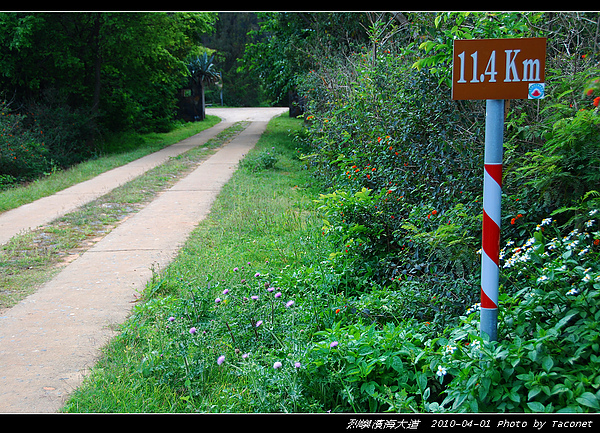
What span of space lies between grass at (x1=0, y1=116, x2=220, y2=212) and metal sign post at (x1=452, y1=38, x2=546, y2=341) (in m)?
8.36

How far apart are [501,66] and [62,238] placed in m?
5.93

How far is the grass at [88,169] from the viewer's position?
9.46 metres

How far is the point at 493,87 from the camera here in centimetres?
250

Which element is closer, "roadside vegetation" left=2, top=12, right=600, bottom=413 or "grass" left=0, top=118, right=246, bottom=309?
"roadside vegetation" left=2, top=12, right=600, bottom=413

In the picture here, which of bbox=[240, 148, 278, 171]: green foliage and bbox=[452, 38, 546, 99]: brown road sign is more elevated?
bbox=[452, 38, 546, 99]: brown road sign

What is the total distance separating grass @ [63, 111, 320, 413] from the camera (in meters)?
2.91

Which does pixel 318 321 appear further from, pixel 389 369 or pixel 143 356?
pixel 143 356

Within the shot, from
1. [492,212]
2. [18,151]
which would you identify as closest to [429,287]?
[492,212]

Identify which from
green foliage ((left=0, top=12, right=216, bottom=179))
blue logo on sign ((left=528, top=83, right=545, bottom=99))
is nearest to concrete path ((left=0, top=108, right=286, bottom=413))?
blue logo on sign ((left=528, top=83, right=545, bottom=99))

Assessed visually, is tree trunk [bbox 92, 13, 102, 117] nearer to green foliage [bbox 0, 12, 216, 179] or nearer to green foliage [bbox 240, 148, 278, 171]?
green foliage [bbox 0, 12, 216, 179]

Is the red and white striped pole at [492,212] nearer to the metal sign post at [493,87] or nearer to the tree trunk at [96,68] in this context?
the metal sign post at [493,87]

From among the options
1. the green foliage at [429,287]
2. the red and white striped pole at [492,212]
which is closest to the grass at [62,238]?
the green foliage at [429,287]

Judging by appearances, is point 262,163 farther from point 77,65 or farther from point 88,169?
point 77,65

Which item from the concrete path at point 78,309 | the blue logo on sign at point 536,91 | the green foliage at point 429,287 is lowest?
the concrete path at point 78,309
